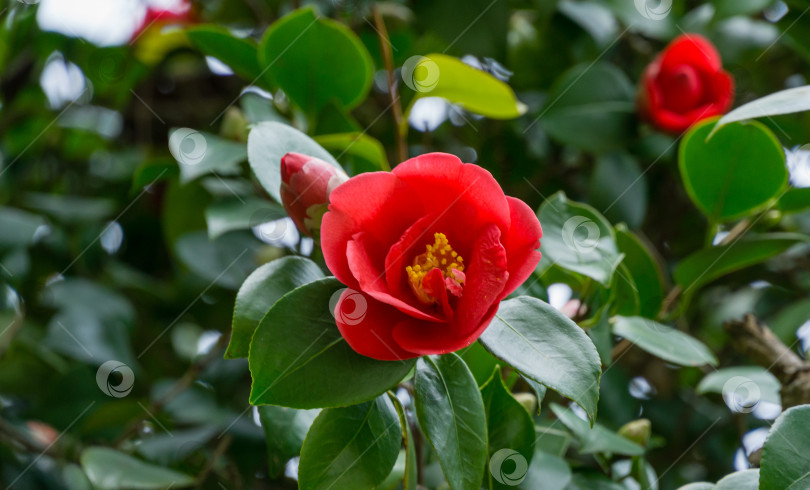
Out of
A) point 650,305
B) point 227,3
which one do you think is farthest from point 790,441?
point 227,3

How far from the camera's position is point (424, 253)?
0.53 meters

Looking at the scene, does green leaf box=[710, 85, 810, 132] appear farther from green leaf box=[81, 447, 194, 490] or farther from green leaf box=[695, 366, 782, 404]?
green leaf box=[81, 447, 194, 490]

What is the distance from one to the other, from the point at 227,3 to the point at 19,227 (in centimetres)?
55

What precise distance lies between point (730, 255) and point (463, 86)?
33cm

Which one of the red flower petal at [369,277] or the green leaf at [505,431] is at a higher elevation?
the red flower petal at [369,277]

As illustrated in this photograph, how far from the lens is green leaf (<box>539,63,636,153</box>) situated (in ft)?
3.32

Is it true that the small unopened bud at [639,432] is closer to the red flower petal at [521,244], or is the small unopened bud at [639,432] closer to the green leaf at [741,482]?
the green leaf at [741,482]

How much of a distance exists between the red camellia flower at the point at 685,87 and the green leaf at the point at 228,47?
515mm

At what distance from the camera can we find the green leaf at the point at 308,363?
0.49 m

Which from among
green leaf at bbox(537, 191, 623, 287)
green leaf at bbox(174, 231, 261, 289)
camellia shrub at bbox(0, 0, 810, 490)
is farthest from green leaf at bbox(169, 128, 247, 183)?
green leaf at bbox(537, 191, 623, 287)

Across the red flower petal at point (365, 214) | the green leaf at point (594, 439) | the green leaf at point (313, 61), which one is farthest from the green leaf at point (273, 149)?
the green leaf at point (594, 439)

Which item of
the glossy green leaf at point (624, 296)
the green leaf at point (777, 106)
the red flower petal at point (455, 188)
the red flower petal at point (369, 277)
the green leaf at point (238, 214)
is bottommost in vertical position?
the green leaf at point (238, 214)

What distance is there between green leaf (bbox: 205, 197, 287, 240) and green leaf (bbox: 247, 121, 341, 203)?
230mm

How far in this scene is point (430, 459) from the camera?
2.61 ft
